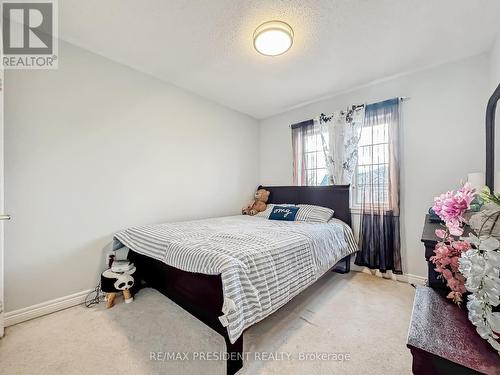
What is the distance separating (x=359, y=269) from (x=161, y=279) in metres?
2.52

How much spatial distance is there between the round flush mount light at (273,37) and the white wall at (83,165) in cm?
147

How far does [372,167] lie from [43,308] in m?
3.78

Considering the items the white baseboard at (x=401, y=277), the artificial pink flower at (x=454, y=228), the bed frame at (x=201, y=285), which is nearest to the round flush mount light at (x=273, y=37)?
the artificial pink flower at (x=454, y=228)

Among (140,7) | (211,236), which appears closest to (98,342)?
(211,236)

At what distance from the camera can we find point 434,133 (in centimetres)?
244

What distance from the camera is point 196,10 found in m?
1.71

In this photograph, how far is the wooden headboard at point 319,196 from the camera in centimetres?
300

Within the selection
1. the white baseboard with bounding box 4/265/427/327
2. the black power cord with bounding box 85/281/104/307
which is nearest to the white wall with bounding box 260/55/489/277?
the black power cord with bounding box 85/281/104/307

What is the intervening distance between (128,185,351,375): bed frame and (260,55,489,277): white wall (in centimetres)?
71

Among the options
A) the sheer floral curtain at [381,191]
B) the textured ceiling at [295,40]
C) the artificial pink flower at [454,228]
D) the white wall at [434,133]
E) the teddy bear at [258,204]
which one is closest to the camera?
the artificial pink flower at [454,228]

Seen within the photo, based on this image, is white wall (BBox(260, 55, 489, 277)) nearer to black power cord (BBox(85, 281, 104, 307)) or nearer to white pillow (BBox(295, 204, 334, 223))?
white pillow (BBox(295, 204, 334, 223))

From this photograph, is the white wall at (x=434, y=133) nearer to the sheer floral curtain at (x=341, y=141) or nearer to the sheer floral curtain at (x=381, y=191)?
the sheer floral curtain at (x=381, y=191)

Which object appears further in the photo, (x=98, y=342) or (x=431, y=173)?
(x=431, y=173)

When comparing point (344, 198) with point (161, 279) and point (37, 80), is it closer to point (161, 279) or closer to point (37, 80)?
point (161, 279)
